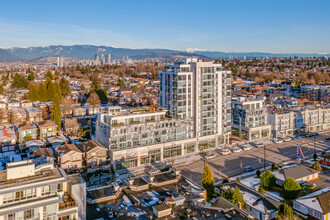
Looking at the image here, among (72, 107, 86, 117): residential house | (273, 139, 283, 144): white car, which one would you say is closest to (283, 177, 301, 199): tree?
(273, 139, 283, 144): white car

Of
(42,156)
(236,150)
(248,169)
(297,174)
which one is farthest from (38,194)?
(236,150)

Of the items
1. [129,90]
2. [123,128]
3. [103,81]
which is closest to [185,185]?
[123,128]

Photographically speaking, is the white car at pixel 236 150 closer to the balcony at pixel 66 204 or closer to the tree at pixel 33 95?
the balcony at pixel 66 204

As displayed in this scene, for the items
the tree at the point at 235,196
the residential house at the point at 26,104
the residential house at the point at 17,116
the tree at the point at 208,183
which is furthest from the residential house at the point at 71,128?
the tree at the point at 235,196

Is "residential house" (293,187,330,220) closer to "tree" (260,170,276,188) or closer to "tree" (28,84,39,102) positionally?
"tree" (260,170,276,188)

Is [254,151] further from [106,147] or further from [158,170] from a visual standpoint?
[106,147]

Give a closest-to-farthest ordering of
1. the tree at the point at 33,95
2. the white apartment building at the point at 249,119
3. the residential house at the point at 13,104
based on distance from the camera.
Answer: the white apartment building at the point at 249,119 → the residential house at the point at 13,104 → the tree at the point at 33,95

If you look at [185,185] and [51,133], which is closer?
[185,185]
